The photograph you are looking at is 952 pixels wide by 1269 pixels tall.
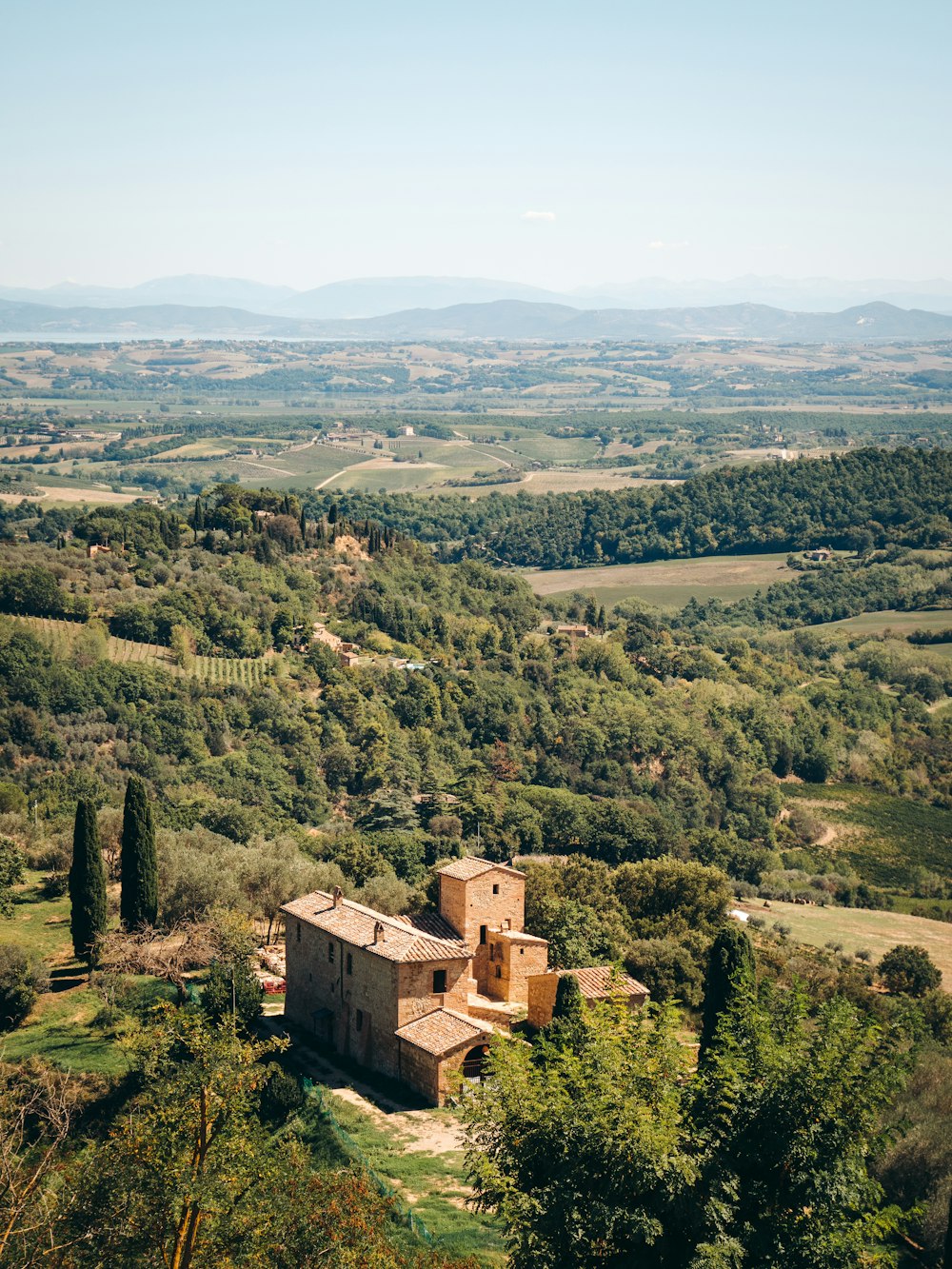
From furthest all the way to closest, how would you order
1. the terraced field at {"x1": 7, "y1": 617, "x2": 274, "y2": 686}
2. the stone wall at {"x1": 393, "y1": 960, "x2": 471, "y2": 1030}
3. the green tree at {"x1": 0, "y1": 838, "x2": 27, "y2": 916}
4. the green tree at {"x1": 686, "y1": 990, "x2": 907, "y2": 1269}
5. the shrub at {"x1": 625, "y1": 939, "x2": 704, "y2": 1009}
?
1. the terraced field at {"x1": 7, "y1": 617, "x2": 274, "y2": 686}
2. the green tree at {"x1": 0, "y1": 838, "x2": 27, "y2": 916}
3. the shrub at {"x1": 625, "y1": 939, "x2": 704, "y2": 1009}
4. the stone wall at {"x1": 393, "y1": 960, "x2": 471, "y2": 1030}
5. the green tree at {"x1": 686, "y1": 990, "x2": 907, "y2": 1269}

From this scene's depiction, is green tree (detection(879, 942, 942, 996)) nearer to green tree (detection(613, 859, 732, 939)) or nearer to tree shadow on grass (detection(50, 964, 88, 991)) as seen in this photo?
green tree (detection(613, 859, 732, 939))

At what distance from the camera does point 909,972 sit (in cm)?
4162

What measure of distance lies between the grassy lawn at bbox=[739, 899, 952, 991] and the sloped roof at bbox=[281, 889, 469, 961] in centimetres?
1803

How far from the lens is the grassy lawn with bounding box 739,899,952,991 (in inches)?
1855

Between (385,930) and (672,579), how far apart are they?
309ft

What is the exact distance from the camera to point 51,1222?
720 inches

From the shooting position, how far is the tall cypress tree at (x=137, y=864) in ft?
115

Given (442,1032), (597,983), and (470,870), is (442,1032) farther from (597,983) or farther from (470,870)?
(470,870)

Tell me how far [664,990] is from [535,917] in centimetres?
344

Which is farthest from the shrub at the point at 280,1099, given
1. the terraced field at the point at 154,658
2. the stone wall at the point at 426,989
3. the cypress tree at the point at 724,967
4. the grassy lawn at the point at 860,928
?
the terraced field at the point at 154,658

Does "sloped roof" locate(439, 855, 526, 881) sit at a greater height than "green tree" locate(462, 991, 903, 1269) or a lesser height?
lesser

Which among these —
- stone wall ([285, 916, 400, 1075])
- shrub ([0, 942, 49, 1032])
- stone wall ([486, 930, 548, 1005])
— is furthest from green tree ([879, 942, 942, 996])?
shrub ([0, 942, 49, 1032])

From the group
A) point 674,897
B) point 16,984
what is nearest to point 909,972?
point 674,897

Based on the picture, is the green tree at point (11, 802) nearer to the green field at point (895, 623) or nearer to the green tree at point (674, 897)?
the green tree at point (674, 897)
